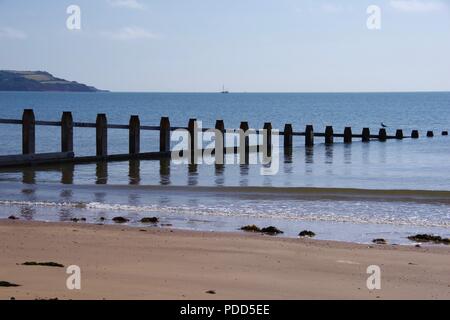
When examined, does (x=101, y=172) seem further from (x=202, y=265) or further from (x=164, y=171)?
(x=202, y=265)

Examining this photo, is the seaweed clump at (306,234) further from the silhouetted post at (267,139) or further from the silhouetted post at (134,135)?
the silhouetted post at (267,139)

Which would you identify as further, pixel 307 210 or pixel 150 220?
pixel 307 210

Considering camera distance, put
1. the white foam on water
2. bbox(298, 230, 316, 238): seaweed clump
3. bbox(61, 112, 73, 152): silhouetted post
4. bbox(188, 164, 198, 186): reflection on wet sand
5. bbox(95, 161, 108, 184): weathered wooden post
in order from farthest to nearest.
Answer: bbox(61, 112, 73, 152): silhouetted post < bbox(188, 164, 198, 186): reflection on wet sand < bbox(95, 161, 108, 184): weathered wooden post < the white foam on water < bbox(298, 230, 316, 238): seaweed clump

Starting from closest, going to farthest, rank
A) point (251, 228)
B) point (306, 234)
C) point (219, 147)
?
point (306, 234), point (251, 228), point (219, 147)

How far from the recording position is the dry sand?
8.80 m

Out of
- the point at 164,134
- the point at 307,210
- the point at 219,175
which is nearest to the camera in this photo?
the point at 307,210

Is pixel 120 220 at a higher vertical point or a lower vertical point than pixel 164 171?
lower

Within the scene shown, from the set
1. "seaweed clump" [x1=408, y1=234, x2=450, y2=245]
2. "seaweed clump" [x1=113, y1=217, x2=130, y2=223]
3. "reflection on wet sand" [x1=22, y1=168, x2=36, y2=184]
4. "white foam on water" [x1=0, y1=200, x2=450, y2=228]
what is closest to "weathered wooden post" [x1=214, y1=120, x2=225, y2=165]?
"reflection on wet sand" [x1=22, y1=168, x2=36, y2=184]

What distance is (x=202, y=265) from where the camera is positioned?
34.2 feet

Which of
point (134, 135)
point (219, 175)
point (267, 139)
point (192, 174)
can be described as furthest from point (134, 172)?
point (267, 139)

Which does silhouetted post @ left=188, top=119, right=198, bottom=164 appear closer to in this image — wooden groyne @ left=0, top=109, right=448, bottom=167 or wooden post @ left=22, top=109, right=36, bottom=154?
wooden groyne @ left=0, top=109, right=448, bottom=167

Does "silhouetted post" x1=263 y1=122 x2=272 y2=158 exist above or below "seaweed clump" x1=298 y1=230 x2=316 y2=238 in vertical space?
above

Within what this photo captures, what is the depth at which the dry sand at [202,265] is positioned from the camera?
8805 millimetres
